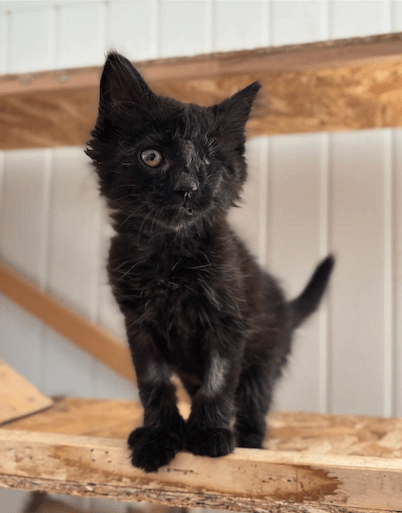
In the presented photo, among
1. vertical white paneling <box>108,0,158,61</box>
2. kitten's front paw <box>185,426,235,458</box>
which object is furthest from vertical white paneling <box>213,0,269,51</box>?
kitten's front paw <box>185,426,235,458</box>

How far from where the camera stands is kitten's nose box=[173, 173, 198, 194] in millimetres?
746

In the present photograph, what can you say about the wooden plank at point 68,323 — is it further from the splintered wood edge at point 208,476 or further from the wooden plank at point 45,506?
the splintered wood edge at point 208,476

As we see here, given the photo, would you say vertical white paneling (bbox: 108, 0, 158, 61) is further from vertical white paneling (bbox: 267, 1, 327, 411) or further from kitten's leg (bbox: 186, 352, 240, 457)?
kitten's leg (bbox: 186, 352, 240, 457)

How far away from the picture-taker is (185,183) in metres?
0.75

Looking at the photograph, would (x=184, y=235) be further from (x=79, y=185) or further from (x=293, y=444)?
(x=79, y=185)

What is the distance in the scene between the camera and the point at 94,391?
2037mm

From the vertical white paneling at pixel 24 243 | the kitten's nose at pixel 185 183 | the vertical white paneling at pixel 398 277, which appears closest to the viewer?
the kitten's nose at pixel 185 183

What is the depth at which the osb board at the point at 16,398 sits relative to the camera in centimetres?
141

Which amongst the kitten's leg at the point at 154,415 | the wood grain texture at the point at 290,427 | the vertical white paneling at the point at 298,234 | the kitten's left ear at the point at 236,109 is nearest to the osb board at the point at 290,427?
the wood grain texture at the point at 290,427

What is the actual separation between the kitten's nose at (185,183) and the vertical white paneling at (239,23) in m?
1.27

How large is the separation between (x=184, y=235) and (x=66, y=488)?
0.50 meters

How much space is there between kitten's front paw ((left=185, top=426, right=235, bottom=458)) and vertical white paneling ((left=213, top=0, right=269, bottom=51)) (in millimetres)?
1456

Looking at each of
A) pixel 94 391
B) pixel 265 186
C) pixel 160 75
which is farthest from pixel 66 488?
pixel 265 186

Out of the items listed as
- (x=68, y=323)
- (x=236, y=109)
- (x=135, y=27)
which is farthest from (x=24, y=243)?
(x=236, y=109)
